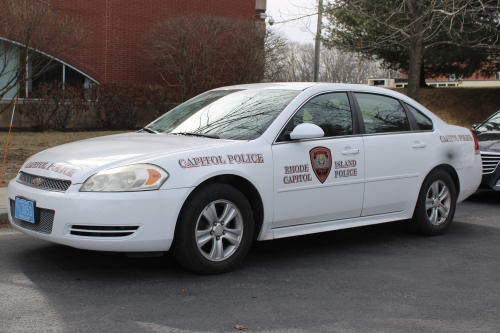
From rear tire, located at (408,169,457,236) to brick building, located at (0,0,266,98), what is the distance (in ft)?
56.8

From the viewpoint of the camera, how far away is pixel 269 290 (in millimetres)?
4473

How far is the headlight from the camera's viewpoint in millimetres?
4387

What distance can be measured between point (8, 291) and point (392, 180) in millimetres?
3696

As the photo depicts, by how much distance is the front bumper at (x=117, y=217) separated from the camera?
432 cm

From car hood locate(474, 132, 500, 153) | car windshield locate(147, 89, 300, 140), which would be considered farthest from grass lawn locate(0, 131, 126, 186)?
car hood locate(474, 132, 500, 153)

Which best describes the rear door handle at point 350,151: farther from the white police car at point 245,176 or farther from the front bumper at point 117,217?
the front bumper at point 117,217

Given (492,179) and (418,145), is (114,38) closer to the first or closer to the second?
(492,179)

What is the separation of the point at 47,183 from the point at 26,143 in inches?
425

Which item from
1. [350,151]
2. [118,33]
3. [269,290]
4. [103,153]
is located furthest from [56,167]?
[118,33]

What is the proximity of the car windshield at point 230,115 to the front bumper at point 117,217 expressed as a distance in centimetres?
101

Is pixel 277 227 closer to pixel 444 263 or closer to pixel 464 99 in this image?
pixel 444 263

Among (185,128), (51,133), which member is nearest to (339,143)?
(185,128)

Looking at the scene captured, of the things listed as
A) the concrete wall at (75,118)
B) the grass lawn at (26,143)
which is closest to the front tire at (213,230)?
the grass lawn at (26,143)

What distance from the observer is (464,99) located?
1156 inches
